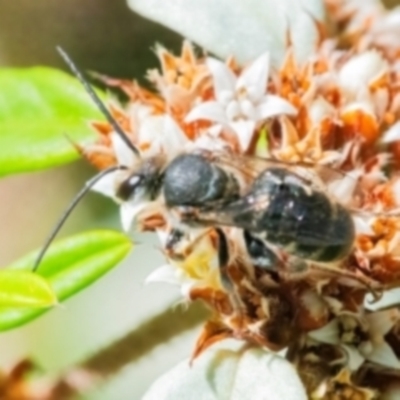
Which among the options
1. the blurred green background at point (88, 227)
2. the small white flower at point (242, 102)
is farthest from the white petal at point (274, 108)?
the blurred green background at point (88, 227)

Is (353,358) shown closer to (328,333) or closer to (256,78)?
(328,333)

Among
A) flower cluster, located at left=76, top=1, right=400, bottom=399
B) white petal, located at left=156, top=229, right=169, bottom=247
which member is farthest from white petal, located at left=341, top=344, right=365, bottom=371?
white petal, located at left=156, top=229, right=169, bottom=247

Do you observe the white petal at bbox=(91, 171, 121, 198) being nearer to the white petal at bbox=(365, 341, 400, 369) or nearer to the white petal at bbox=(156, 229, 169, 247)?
the white petal at bbox=(156, 229, 169, 247)

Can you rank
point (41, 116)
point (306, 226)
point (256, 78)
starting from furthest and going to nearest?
point (41, 116)
point (256, 78)
point (306, 226)

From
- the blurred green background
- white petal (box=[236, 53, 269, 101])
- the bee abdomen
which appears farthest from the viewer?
the blurred green background

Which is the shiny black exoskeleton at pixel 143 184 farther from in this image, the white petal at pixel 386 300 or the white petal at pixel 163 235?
the white petal at pixel 386 300

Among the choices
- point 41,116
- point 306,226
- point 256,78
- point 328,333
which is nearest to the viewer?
point 306,226

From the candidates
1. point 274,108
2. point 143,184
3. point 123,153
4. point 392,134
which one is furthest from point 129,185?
point 392,134
